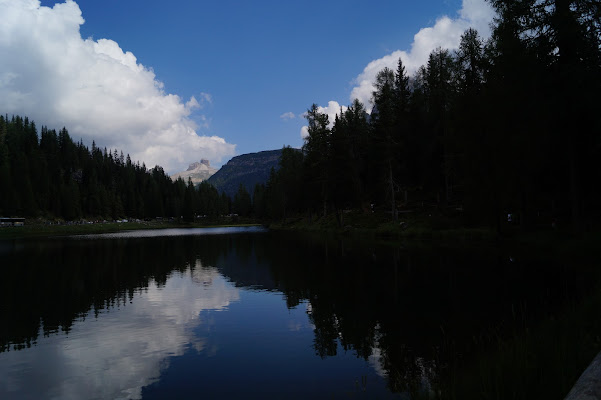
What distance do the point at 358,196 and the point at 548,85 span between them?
172 ft

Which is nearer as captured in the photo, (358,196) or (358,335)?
(358,335)

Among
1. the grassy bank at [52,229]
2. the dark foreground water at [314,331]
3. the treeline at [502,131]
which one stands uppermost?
the treeline at [502,131]

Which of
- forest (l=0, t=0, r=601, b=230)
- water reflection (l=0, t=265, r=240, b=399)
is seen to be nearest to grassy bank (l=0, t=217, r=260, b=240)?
forest (l=0, t=0, r=601, b=230)

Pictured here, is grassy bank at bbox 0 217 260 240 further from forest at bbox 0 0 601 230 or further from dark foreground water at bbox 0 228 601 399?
dark foreground water at bbox 0 228 601 399

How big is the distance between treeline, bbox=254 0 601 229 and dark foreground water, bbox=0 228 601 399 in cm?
897

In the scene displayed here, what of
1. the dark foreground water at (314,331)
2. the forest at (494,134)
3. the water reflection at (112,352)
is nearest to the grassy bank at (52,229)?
the forest at (494,134)

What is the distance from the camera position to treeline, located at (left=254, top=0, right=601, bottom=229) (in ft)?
81.1

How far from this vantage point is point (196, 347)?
13734mm

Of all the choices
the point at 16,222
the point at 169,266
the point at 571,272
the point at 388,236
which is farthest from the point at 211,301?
the point at 16,222

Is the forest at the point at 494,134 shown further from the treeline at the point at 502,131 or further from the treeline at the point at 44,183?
the treeline at the point at 44,183

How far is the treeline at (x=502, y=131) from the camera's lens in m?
24.7

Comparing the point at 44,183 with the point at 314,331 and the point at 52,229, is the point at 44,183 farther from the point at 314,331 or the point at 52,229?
the point at 314,331

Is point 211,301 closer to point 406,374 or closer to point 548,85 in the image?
point 406,374

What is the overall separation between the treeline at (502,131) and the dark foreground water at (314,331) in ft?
29.4
